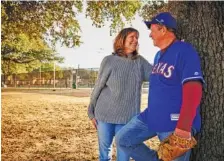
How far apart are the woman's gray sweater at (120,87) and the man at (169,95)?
0.58 m

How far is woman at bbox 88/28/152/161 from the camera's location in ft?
13.0

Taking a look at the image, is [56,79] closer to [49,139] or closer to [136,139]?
[49,139]

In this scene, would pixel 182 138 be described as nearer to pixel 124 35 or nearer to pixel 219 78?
pixel 219 78

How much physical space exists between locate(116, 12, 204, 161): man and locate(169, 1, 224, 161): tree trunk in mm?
622

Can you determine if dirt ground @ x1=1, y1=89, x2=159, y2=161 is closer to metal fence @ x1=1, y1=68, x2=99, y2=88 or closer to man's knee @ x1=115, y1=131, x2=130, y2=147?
man's knee @ x1=115, y1=131, x2=130, y2=147

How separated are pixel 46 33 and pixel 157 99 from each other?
12.2m

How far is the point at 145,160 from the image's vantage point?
3.48 m

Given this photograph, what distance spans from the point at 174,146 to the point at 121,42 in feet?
4.52

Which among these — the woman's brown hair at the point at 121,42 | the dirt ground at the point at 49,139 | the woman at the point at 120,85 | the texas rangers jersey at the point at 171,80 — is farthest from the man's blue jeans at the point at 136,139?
the dirt ground at the point at 49,139

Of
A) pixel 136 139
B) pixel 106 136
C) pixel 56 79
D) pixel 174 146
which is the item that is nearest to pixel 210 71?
pixel 136 139

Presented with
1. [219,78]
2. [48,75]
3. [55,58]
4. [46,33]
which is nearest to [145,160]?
[219,78]

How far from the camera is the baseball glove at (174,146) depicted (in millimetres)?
2891

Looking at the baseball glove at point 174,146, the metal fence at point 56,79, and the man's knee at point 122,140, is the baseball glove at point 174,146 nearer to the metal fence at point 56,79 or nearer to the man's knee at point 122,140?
the man's knee at point 122,140

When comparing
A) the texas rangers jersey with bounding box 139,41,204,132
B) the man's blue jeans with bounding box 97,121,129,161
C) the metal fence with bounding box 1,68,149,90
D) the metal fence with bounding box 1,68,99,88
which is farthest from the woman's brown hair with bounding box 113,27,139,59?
the metal fence with bounding box 1,68,99,88
